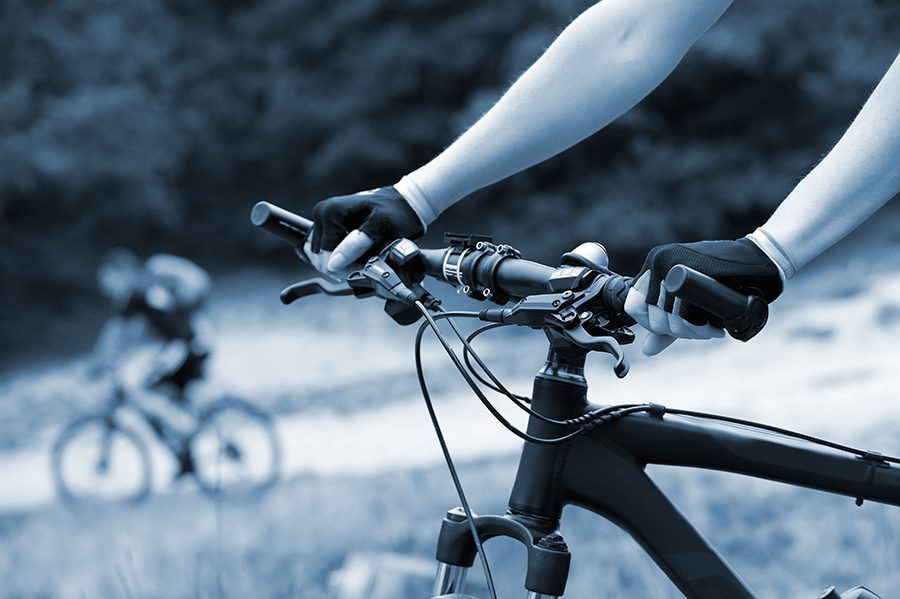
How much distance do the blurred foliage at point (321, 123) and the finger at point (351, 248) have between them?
13.3m

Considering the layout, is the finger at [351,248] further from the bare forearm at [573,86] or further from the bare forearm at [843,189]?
the bare forearm at [843,189]

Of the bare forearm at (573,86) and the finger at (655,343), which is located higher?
the bare forearm at (573,86)

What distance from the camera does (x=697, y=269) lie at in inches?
43.3

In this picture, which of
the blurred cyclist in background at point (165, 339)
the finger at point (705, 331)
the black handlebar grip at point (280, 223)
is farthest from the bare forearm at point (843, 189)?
the blurred cyclist in background at point (165, 339)

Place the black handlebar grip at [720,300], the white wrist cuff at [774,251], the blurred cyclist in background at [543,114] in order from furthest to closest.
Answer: the blurred cyclist in background at [543,114]
the white wrist cuff at [774,251]
the black handlebar grip at [720,300]

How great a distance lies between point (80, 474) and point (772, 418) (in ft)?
18.6

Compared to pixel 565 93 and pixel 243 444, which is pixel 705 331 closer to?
pixel 565 93

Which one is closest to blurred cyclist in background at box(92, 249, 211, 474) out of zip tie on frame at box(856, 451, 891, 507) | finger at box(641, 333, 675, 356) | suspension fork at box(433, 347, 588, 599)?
suspension fork at box(433, 347, 588, 599)

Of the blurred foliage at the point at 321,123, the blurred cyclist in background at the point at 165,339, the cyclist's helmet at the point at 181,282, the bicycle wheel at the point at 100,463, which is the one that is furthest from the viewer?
the blurred foliage at the point at 321,123

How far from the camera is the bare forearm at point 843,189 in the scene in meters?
1.16

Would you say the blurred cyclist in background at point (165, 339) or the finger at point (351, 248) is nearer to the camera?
the finger at point (351, 248)

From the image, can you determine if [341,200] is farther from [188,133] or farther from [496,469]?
[188,133]

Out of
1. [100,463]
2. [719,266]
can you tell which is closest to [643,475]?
[719,266]

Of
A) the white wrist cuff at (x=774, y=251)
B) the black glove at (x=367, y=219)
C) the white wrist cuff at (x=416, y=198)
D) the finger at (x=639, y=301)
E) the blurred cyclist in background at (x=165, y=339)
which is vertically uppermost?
the blurred cyclist in background at (x=165, y=339)
